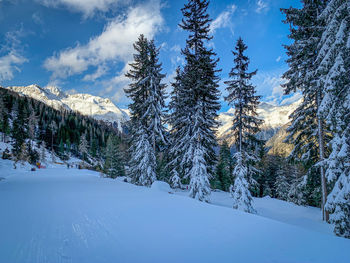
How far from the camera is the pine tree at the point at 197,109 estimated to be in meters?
11.0

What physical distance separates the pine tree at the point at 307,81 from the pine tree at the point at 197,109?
5.32 m


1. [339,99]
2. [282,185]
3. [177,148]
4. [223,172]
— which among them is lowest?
[282,185]

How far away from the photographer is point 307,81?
9.97 meters

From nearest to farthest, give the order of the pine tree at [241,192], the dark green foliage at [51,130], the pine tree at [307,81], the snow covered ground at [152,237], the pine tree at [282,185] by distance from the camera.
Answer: the snow covered ground at [152,237] < the pine tree at [307,81] < the pine tree at [241,192] < the pine tree at [282,185] < the dark green foliage at [51,130]

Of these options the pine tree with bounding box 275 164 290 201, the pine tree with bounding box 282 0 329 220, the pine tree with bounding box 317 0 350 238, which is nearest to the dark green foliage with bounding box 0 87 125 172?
the pine tree with bounding box 275 164 290 201

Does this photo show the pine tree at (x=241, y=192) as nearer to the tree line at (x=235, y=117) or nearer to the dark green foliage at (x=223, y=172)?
the tree line at (x=235, y=117)

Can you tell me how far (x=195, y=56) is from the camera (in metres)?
13.3

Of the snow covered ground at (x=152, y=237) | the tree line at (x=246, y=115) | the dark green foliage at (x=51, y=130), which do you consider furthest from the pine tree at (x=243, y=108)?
the dark green foliage at (x=51, y=130)

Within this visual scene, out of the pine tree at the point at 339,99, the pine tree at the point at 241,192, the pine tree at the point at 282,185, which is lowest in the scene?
the pine tree at the point at 282,185

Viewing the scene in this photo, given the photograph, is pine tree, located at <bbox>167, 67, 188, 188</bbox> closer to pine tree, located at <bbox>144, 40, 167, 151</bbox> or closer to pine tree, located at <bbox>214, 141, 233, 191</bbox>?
pine tree, located at <bbox>144, 40, 167, 151</bbox>

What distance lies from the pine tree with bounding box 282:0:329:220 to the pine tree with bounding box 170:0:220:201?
17.5 feet

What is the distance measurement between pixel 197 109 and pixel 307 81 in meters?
7.05

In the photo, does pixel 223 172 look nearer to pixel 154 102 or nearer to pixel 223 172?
pixel 223 172

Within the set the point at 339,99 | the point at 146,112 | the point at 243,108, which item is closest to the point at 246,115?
the point at 243,108
